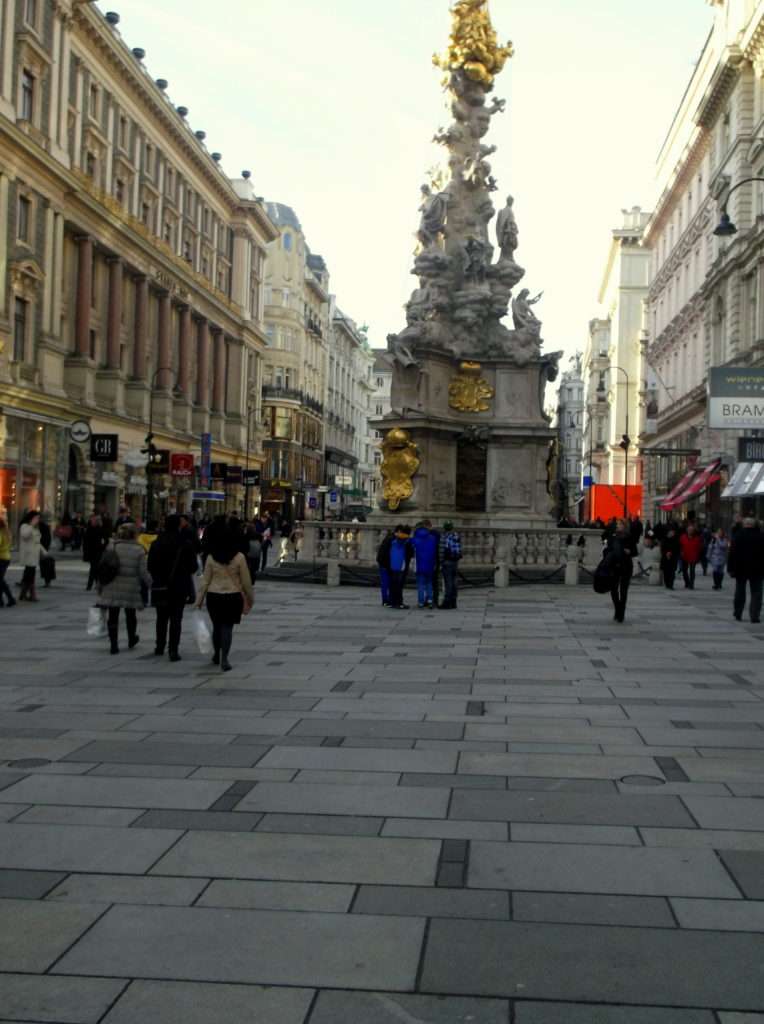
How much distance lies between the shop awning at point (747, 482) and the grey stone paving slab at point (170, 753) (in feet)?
96.9

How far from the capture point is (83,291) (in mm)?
52406

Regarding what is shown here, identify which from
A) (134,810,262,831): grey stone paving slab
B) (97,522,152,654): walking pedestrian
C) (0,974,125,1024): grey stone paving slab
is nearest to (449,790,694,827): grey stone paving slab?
(134,810,262,831): grey stone paving slab

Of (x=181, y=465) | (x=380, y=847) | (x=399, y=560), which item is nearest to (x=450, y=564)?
(x=399, y=560)

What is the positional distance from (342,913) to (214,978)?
87 centimetres

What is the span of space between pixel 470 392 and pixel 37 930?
80.9ft

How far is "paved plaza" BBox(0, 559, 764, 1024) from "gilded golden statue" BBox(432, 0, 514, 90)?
69.5 ft

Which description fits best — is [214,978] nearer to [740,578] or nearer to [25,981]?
[25,981]

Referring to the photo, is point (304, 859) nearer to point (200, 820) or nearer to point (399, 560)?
Result: point (200, 820)

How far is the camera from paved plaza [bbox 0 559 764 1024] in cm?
439

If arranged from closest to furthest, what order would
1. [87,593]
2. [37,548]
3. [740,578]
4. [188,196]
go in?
[740,578], [37,548], [87,593], [188,196]

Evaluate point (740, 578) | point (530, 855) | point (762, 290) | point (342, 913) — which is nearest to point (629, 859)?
point (530, 855)

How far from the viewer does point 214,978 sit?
175 inches

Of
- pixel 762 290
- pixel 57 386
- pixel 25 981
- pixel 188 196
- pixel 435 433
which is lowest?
pixel 25 981

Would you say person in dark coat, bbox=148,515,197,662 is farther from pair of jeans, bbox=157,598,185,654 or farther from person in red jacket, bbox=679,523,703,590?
person in red jacket, bbox=679,523,703,590
